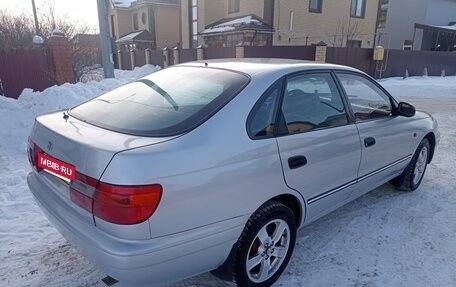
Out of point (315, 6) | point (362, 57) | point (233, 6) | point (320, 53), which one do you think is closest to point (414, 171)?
point (320, 53)

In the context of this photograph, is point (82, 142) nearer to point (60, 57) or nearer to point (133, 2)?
point (60, 57)

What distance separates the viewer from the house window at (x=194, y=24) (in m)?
25.7

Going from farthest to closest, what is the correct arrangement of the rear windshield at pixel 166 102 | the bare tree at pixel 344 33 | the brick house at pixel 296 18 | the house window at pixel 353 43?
the house window at pixel 353 43
the bare tree at pixel 344 33
the brick house at pixel 296 18
the rear windshield at pixel 166 102

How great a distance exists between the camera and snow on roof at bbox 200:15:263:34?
20.0m

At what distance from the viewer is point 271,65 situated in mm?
2814

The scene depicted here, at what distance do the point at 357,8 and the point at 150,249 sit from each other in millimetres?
27107

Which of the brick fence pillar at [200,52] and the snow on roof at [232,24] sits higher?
the snow on roof at [232,24]

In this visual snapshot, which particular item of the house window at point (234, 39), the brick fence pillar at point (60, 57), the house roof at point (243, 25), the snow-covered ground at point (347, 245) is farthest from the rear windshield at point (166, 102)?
the house window at point (234, 39)

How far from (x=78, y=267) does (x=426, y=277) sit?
2.71m

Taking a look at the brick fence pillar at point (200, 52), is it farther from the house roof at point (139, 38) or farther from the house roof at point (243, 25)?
the house roof at point (139, 38)

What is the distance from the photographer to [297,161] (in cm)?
253

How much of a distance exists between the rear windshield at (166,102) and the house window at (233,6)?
21747 mm

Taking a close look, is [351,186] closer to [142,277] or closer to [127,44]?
[142,277]

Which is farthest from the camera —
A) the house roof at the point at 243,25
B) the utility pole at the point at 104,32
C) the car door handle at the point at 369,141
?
the house roof at the point at 243,25
